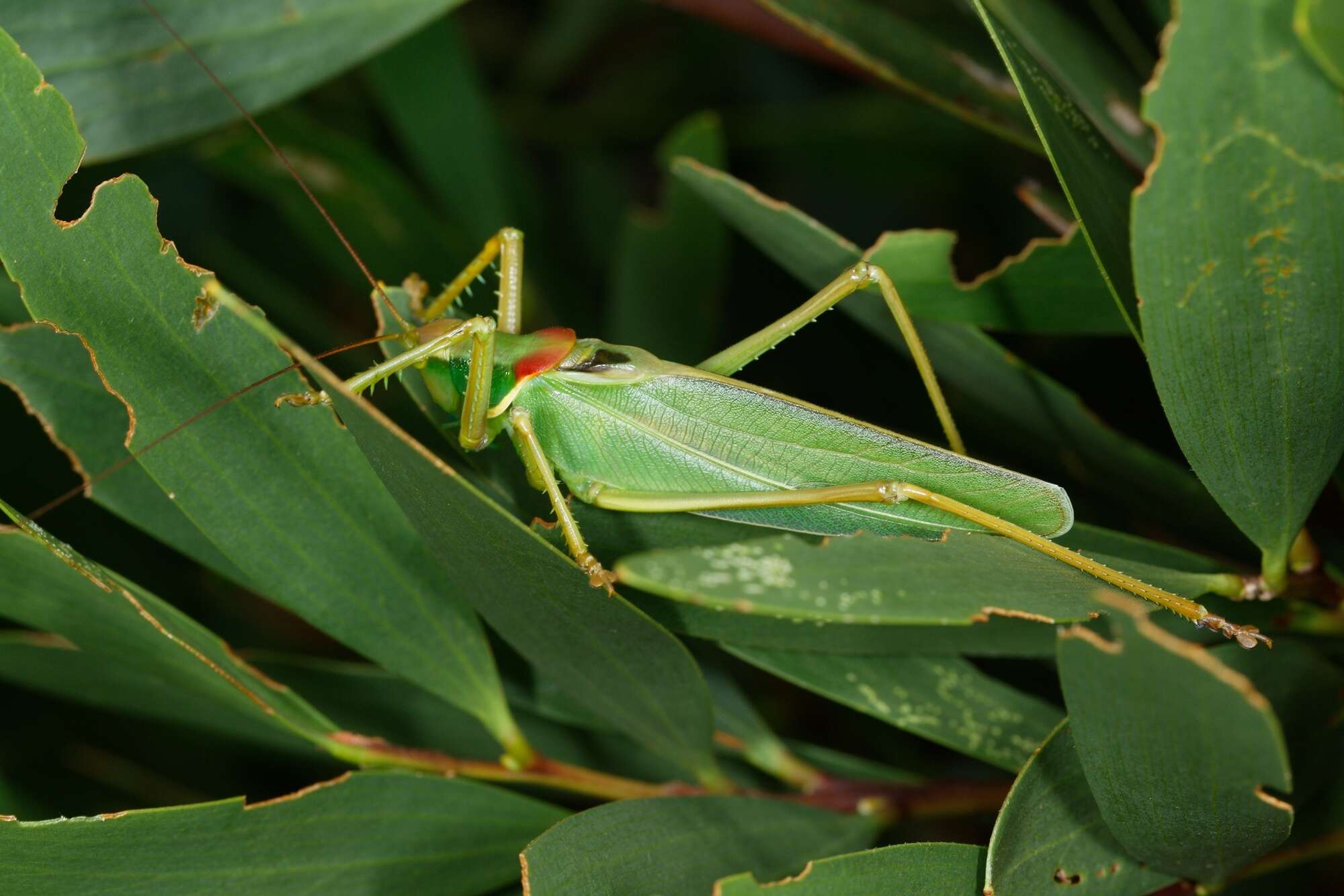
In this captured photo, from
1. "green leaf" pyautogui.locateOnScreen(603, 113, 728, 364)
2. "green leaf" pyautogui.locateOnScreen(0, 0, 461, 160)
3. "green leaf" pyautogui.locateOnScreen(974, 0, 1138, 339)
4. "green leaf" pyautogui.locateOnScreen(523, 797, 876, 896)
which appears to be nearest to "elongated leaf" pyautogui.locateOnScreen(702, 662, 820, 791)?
"green leaf" pyautogui.locateOnScreen(523, 797, 876, 896)

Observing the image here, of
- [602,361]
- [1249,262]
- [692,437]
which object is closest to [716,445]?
[692,437]

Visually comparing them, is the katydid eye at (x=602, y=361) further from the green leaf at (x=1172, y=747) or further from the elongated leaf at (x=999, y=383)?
the green leaf at (x=1172, y=747)

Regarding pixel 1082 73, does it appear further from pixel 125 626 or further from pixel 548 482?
pixel 125 626

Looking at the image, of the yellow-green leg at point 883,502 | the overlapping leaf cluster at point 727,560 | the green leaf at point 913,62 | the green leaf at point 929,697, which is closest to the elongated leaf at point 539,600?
the overlapping leaf cluster at point 727,560

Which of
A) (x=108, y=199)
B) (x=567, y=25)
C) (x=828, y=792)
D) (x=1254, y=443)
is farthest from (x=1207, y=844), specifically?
(x=567, y=25)

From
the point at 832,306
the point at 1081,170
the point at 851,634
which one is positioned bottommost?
the point at 851,634

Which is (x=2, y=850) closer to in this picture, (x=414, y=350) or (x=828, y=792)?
(x=414, y=350)
